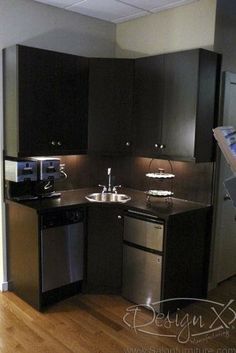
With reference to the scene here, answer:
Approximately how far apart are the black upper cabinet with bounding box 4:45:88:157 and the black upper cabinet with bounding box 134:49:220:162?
1.90 feet

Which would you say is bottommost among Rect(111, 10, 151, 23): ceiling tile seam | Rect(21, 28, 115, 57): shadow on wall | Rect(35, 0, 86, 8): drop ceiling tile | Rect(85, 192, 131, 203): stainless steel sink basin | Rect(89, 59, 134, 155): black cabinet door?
Rect(85, 192, 131, 203): stainless steel sink basin

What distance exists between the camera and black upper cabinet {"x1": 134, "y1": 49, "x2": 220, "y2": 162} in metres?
2.73

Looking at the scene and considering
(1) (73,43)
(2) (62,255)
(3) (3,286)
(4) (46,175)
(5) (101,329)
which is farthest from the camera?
(1) (73,43)

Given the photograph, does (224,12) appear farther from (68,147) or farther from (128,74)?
(68,147)

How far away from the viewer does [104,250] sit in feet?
10.0

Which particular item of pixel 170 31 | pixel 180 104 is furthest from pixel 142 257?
pixel 170 31

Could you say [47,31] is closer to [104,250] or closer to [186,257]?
[104,250]

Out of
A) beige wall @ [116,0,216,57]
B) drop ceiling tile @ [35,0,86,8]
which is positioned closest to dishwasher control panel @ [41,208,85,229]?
beige wall @ [116,0,216,57]

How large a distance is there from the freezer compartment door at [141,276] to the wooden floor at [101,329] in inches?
4.5

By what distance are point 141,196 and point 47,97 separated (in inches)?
49.7

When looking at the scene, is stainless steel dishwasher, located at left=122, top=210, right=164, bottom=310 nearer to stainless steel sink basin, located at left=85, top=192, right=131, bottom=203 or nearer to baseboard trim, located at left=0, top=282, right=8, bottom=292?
stainless steel sink basin, located at left=85, top=192, right=131, bottom=203

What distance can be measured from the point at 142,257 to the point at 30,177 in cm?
116

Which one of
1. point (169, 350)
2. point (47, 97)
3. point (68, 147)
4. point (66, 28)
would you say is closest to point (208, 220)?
point (169, 350)

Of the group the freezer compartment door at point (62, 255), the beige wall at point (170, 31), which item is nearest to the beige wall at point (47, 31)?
the beige wall at point (170, 31)
